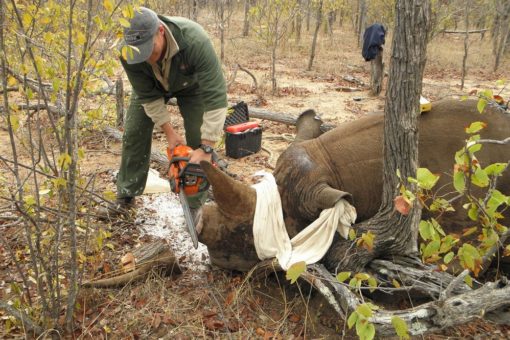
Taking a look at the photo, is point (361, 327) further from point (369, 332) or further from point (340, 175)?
point (340, 175)

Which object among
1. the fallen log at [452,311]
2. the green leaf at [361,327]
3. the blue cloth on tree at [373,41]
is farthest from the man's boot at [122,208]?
the blue cloth on tree at [373,41]

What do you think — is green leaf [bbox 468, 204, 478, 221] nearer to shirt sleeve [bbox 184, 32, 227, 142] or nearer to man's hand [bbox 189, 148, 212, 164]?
man's hand [bbox 189, 148, 212, 164]

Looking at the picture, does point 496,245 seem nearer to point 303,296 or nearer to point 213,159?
point 303,296

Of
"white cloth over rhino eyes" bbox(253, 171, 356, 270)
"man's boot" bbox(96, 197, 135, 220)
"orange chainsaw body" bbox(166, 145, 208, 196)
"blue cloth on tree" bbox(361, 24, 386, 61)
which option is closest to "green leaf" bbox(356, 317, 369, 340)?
"white cloth over rhino eyes" bbox(253, 171, 356, 270)

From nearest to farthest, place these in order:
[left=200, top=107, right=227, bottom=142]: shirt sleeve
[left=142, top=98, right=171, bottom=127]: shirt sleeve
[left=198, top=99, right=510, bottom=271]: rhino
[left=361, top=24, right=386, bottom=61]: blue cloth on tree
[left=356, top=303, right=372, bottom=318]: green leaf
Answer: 1. [left=356, top=303, right=372, bottom=318]: green leaf
2. [left=198, top=99, right=510, bottom=271]: rhino
3. [left=200, top=107, right=227, bottom=142]: shirt sleeve
4. [left=142, top=98, right=171, bottom=127]: shirt sleeve
5. [left=361, top=24, right=386, bottom=61]: blue cloth on tree

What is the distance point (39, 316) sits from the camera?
9.48 feet

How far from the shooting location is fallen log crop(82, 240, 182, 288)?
11.5 ft

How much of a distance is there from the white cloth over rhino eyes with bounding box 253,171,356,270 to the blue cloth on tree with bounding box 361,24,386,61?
357 inches

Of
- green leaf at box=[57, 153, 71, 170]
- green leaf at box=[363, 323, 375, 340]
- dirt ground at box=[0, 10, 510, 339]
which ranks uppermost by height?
green leaf at box=[57, 153, 71, 170]

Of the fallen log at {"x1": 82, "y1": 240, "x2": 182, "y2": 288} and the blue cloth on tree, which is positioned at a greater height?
the blue cloth on tree

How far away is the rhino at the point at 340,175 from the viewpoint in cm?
342

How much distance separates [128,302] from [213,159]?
1359mm

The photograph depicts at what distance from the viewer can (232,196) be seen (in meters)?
3.28

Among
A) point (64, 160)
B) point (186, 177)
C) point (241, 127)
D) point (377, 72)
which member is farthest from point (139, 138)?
point (377, 72)
